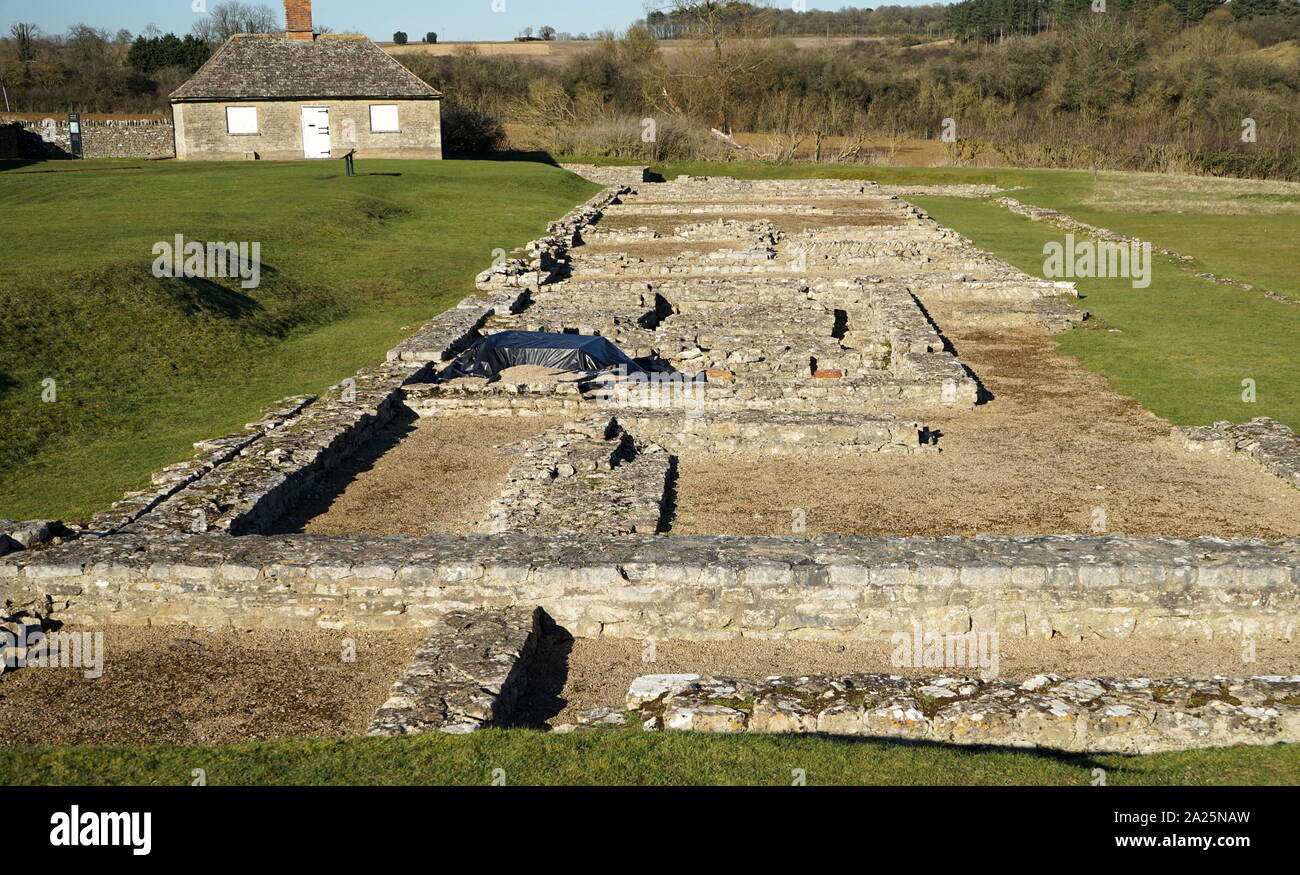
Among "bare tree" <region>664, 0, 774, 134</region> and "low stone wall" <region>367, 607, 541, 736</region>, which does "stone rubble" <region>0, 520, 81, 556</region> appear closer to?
"low stone wall" <region>367, 607, 541, 736</region>

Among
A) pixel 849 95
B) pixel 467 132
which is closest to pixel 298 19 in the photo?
pixel 467 132

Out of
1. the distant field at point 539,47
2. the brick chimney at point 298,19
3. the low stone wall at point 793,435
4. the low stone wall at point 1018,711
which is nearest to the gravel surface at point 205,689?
the low stone wall at point 1018,711

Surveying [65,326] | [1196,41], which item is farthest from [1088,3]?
[65,326]

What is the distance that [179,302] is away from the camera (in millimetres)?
16297

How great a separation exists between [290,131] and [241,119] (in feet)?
5.88

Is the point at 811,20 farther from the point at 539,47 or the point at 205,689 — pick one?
the point at 205,689

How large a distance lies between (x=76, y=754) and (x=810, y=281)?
56.9 ft

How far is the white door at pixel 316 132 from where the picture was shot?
41.5 metres

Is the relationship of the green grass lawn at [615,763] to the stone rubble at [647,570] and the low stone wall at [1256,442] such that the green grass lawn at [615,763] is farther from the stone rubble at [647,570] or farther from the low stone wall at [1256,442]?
the low stone wall at [1256,442]

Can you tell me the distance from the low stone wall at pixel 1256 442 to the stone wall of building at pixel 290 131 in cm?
3476

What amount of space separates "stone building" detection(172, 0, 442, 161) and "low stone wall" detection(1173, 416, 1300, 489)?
34776 mm

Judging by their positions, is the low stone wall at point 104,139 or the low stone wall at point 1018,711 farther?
the low stone wall at point 104,139
